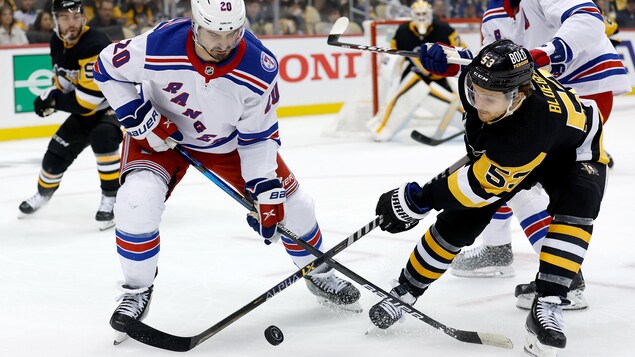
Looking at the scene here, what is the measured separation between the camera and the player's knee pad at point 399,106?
21.4 ft

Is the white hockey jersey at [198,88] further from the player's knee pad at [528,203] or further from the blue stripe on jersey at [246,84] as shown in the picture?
the player's knee pad at [528,203]

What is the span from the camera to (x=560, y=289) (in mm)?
2117

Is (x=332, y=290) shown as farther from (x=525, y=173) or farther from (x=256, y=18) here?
(x=256, y=18)

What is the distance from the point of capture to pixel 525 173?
6.91ft

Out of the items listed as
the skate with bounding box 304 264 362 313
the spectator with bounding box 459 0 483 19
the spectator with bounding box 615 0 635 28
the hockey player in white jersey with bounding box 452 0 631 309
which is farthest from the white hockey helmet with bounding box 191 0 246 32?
the spectator with bounding box 615 0 635 28

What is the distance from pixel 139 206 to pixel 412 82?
4.50 metres

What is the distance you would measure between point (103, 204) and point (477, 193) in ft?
7.14

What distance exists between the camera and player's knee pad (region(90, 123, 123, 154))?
387 centimetres

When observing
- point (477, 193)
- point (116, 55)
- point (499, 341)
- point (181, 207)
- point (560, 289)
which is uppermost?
point (116, 55)

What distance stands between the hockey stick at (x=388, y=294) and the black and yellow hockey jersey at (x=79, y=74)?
1.43m

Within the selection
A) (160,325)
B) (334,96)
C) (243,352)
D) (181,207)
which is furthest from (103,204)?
(334,96)

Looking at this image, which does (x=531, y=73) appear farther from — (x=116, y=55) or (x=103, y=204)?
(x=103, y=204)

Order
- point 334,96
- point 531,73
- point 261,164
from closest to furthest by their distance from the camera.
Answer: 1. point 531,73
2. point 261,164
3. point 334,96

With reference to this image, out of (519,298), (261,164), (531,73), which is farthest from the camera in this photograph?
(519,298)
